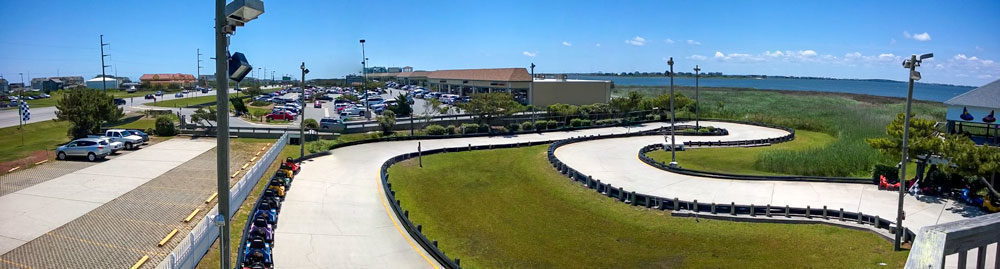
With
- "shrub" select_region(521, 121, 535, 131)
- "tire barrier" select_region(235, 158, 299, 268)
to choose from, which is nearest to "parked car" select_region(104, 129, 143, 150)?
"tire barrier" select_region(235, 158, 299, 268)

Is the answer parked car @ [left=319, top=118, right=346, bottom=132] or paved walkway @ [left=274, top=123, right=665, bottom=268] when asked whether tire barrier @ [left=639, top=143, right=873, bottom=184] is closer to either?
paved walkway @ [left=274, top=123, right=665, bottom=268]

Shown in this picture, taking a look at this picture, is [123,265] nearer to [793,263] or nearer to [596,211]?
[596,211]

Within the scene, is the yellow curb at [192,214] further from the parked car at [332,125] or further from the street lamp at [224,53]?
the parked car at [332,125]

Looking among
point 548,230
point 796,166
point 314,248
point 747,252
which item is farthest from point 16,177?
point 796,166

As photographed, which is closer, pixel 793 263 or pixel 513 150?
pixel 793 263

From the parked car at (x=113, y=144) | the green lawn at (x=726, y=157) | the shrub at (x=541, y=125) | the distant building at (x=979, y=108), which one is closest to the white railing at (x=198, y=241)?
the parked car at (x=113, y=144)
